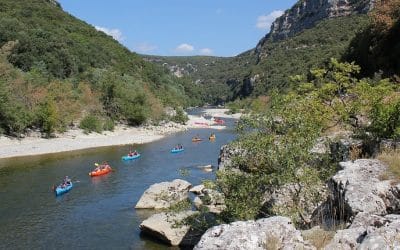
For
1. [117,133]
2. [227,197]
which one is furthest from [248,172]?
[117,133]

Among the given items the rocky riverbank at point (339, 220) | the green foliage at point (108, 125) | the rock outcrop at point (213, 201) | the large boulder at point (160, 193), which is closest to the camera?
the rocky riverbank at point (339, 220)

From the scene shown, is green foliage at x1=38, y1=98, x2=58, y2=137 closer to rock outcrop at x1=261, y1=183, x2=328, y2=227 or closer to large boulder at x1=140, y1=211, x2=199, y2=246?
large boulder at x1=140, y1=211, x2=199, y2=246

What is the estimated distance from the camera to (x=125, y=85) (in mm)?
92062

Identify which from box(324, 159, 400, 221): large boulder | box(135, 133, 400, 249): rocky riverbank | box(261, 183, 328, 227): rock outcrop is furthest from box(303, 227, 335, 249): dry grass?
box(261, 183, 328, 227): rock outcrop

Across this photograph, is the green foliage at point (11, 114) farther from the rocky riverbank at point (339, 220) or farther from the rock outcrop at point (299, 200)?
the rock outcrop at point (299, 200)

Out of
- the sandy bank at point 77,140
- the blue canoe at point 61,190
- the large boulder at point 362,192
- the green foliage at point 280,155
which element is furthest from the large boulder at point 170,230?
the sandy bank at point 77,140

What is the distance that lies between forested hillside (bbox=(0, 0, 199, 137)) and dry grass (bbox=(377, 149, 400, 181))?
2116 inches

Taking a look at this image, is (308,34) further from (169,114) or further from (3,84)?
(3,84)

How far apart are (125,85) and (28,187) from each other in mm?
56822

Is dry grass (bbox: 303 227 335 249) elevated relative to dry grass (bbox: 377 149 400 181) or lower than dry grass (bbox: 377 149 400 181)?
lower

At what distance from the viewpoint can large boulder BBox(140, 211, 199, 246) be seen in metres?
21.7

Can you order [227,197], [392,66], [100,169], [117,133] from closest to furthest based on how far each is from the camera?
[227,197] → [100,169] → [392,66] → [117,133]

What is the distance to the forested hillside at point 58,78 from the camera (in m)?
65.4

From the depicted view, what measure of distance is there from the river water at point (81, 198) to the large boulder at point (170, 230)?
1.41 ft
